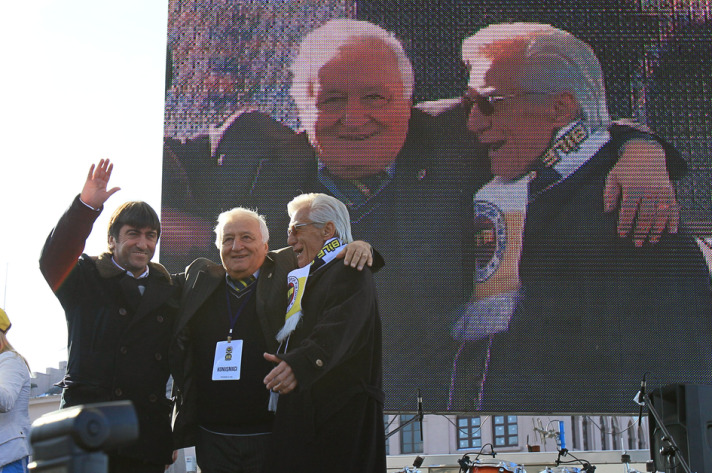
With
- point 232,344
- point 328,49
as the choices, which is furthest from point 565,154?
point 232,344

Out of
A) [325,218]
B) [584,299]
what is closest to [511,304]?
[584,299]

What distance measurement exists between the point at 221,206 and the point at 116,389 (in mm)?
2959

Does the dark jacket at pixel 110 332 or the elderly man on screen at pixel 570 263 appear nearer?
the dark jacket at pixel 110 332

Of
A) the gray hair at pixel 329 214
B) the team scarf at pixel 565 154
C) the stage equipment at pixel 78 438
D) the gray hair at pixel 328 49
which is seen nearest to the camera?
the stage equipment at pixel 78 438

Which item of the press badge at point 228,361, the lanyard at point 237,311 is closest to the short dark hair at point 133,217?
the lanyard at point 237,311

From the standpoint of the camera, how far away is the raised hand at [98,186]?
8.70 feet

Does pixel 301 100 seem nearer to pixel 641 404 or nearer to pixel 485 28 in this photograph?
pixel 485 28

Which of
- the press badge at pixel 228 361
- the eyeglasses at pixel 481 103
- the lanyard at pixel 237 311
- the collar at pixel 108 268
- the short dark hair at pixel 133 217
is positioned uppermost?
the eyeglasses at pixel 481 103

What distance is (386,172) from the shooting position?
18.1 ft

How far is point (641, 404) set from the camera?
5.14m

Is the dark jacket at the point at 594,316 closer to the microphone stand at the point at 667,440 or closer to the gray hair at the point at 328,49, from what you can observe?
the microphone stand at the point at 667,440

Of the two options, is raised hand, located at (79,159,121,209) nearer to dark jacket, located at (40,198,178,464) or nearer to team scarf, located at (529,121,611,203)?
dark jacket, located at (40,198,178,464)

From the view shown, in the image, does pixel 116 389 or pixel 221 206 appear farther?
pixel 221 206

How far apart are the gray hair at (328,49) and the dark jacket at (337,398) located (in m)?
3.24
